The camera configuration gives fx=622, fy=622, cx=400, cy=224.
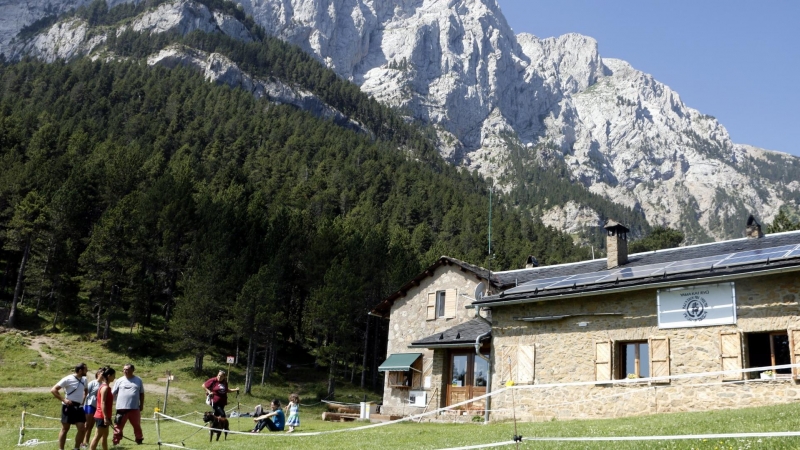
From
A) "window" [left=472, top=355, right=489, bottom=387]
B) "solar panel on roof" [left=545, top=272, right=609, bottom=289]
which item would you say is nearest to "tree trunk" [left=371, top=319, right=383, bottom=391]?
"window" [left=472, top=355, right=489, bottom=387]

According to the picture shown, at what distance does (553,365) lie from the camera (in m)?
18.5

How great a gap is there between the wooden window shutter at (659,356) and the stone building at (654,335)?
0.08ft

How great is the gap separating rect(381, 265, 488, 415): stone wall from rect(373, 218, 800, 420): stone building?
20.2 ft

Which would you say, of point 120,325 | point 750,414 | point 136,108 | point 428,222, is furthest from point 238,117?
point 750,414

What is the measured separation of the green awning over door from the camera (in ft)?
93.1

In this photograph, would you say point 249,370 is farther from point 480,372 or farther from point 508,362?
point 508,362

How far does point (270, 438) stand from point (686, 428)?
8351 mm

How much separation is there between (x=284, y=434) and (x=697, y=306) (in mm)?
A: 10962

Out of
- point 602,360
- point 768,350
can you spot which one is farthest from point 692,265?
point 602,360

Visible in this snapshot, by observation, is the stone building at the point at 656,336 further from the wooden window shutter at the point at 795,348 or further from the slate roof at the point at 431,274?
the slate roof at the point at 431,274

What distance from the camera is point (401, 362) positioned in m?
29.0

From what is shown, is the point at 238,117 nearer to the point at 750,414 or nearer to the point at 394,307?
the point at 394,307

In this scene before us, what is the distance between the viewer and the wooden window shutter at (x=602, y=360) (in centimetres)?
1712

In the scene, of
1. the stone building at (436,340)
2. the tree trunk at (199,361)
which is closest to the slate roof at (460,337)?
the stone building at (436,340)
